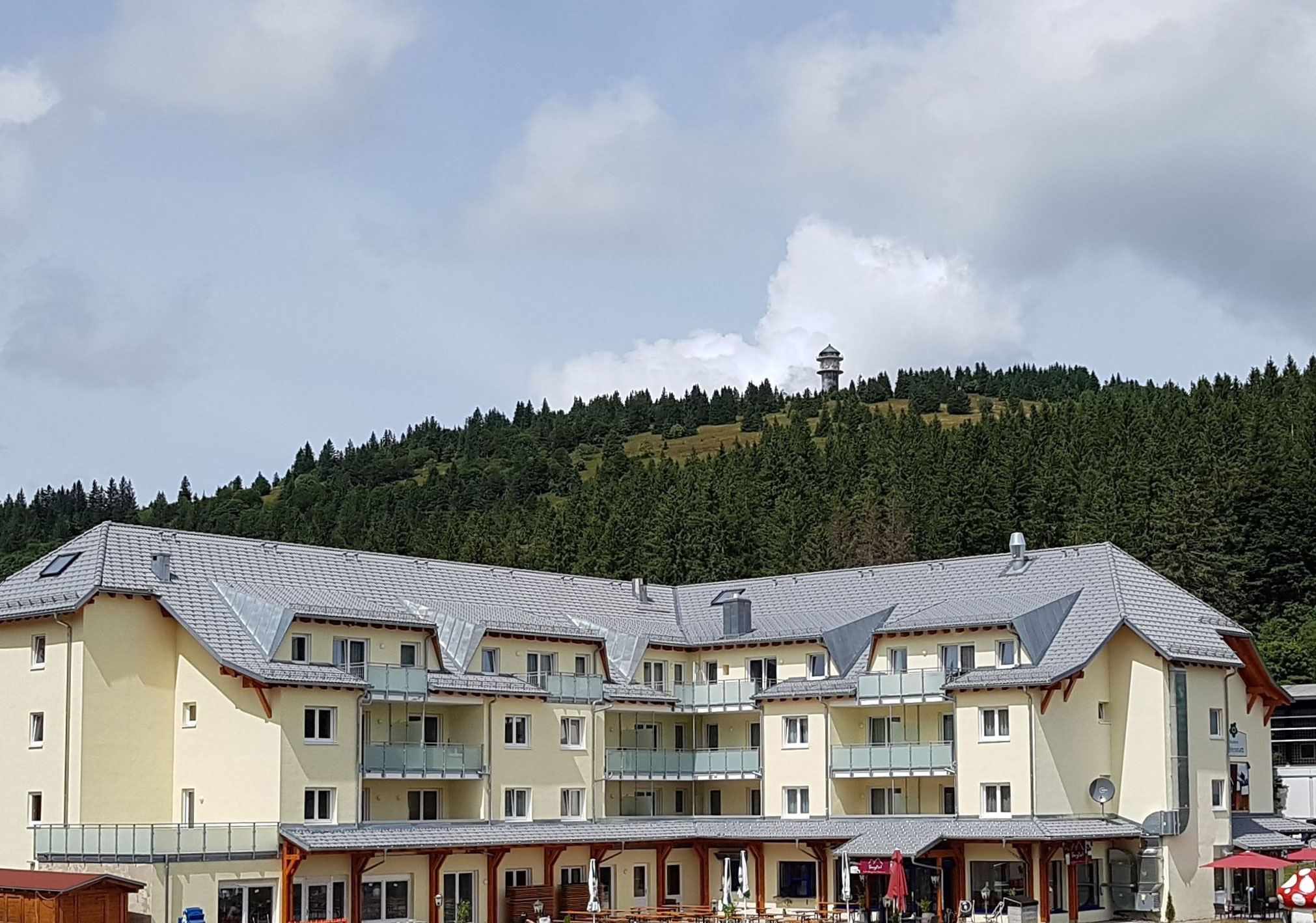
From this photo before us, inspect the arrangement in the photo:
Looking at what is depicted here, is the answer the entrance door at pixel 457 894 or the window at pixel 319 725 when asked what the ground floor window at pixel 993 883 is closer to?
the entrance door at pixel 457 894

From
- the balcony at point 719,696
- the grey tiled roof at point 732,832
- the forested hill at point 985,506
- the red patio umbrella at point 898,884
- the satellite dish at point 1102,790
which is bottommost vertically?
the red patio umbrella at point 898,884

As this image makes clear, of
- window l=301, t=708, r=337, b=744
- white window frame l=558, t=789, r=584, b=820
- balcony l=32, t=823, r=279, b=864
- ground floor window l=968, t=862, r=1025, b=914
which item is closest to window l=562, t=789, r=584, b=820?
white window frame l=558, t=789, r=584, b=820

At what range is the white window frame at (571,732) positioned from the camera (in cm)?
5828

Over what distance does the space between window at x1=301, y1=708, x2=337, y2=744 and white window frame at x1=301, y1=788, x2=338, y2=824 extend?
Result: 1.41 metres

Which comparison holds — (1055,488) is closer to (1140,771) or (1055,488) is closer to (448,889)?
(1140,771)

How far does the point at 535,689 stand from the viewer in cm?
5703

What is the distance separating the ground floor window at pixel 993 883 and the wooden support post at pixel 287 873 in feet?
68.8

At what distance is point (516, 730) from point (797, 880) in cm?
1090

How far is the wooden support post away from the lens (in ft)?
154

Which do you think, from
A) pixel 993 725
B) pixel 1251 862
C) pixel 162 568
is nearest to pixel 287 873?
pixel 162 568

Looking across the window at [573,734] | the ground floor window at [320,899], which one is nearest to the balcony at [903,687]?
A: the window at [573,734]

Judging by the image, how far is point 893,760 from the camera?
185 feet

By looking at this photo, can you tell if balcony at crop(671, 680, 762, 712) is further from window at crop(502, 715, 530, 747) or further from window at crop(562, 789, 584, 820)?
window at crop(502, 715, 530, 747)

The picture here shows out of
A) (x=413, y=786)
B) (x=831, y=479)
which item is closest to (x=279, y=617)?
(x=413, y=786)
